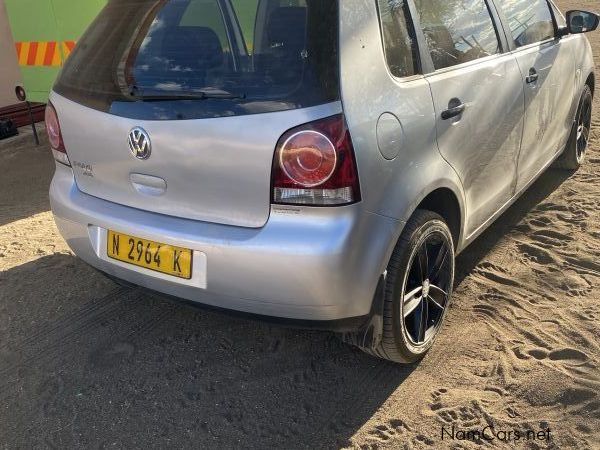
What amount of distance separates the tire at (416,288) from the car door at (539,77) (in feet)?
3.50

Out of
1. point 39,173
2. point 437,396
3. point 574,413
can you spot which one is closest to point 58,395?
point 437,396

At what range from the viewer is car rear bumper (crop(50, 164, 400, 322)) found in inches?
82.4

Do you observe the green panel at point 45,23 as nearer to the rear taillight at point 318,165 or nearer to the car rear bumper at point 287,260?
the car rear bumper at point 287,260

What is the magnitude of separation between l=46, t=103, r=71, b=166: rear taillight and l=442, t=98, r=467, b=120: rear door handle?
1715 mm

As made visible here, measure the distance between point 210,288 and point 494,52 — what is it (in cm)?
196

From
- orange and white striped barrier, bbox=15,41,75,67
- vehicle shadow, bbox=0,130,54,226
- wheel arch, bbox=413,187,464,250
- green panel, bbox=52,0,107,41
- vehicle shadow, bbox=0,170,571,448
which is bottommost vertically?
vehicle shadow, bbox=0,130,54,226

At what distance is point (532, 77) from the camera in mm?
3400

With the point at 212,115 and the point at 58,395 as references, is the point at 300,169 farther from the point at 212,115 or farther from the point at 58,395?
the point at 58,395

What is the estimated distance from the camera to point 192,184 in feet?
7.48

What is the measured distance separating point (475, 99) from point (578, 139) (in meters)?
2.41

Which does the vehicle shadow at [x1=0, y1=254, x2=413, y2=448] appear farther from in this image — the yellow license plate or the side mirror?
the side mirror

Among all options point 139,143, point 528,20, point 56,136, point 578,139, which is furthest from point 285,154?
point 578,139

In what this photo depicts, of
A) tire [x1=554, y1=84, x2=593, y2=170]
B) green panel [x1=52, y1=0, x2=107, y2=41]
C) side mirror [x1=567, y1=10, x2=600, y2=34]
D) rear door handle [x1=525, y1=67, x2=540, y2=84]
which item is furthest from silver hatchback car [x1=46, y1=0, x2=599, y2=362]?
green panel [x1=52, y1=0, x2=107, y2=41]

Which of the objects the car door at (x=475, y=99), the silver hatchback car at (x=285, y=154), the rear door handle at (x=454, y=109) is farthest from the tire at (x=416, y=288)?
the rear door handle at (x=454, y=109)
